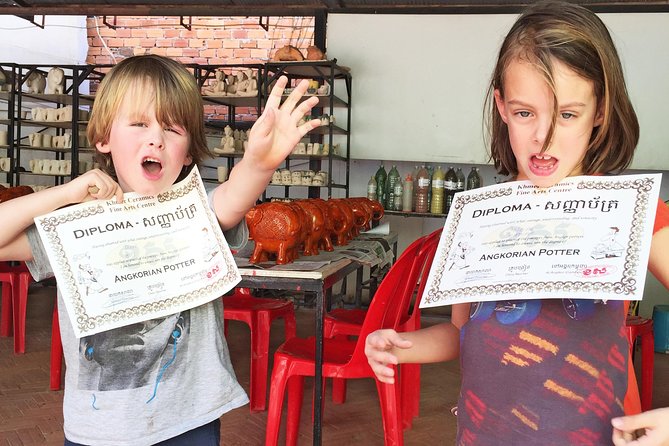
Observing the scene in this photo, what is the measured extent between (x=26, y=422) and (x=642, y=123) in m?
5.44

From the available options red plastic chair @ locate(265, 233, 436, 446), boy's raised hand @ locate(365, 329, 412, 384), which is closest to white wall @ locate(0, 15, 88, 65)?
red plastic chair @ locate(265, 233, 436, 446)

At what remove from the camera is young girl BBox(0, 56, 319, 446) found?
1.22 m

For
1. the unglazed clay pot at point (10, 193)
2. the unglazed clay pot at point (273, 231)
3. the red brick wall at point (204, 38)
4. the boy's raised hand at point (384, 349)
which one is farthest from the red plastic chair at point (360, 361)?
the red brick wall at point (204, 38)

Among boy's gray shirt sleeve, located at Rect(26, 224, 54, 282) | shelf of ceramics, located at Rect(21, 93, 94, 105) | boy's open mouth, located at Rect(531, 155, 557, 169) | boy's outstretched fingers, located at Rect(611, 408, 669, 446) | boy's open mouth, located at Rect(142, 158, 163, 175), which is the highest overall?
shelf of ceramics, located at Rect(21, 93, 94, 105)

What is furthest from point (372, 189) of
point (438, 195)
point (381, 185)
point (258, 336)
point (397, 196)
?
point (258, 336)

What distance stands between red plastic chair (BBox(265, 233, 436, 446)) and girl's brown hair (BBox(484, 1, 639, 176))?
1.33 m

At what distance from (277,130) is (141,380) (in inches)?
22.7

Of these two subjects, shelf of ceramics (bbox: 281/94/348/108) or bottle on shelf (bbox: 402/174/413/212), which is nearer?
shelf of ceramics (bbox: 281/94/348/108)

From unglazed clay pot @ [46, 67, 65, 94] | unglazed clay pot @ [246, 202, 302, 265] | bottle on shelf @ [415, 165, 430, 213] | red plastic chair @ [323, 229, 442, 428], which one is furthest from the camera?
unglazed clay pot @ [46, 67, 65, 94]

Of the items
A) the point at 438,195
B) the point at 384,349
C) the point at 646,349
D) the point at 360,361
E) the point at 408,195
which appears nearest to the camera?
the point at 384,349

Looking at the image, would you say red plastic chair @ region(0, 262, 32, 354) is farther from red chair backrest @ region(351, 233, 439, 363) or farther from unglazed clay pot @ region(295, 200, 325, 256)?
red chair backrest @ region(351, 233, 439, 363)

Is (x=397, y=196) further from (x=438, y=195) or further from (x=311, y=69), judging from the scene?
(x=311, y=69)

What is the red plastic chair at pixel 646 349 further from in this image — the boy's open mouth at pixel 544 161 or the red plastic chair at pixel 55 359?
the red plastic chair at pixel 55 359

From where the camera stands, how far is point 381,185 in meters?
6.34
